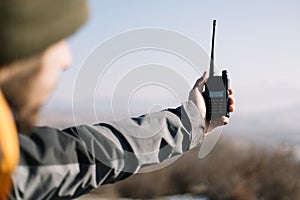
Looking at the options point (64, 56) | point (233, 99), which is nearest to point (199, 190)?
point (233, 99)

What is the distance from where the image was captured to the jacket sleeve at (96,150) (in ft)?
4.98

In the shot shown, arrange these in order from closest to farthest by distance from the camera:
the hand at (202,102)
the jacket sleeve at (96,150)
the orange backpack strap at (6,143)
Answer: the orange backpack strap at (6,143), the jacket sleeve at (96,150), the hand at (202,102)

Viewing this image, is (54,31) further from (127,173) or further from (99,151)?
(127,173)

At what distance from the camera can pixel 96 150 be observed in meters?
1.67

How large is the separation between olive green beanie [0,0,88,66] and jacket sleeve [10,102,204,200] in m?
0.61

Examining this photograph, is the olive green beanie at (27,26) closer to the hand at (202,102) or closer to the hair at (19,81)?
the hair at (19,81)

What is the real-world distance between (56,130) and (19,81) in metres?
0.72

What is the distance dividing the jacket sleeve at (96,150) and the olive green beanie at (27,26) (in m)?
0.61

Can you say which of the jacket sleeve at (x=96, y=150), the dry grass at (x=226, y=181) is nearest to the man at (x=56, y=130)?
the jacket sleeve at (x=96, y=150)

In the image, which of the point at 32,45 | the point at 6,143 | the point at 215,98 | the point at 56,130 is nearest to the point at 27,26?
the point at 32,45

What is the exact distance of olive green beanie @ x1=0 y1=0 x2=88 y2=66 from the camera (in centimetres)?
91

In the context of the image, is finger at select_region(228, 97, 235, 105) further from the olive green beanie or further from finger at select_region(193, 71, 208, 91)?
the olive green beanie

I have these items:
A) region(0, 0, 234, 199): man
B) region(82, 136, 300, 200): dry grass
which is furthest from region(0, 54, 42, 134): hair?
region(82, 136, 300, 200): dry grass

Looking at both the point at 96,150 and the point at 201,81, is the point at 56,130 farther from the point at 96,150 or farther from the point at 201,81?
the point at 201,81
